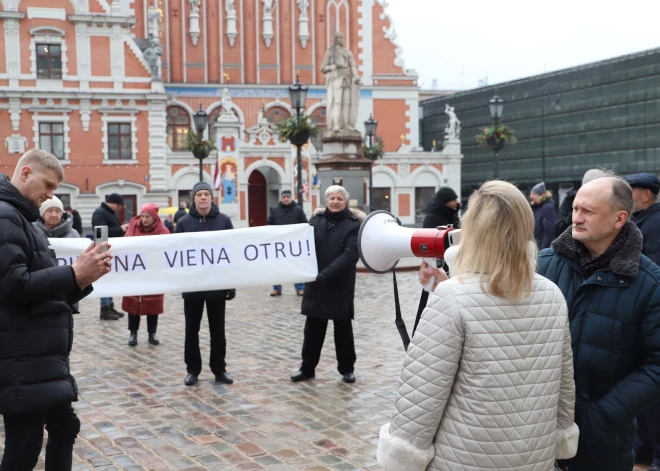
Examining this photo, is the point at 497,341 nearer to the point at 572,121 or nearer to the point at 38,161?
the point at 38,161

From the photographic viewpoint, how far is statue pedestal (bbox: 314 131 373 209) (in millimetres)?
20141

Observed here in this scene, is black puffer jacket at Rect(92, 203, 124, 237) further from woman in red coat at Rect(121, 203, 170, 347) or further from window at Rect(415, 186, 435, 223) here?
window at Rect(415, 186, 435, 223)

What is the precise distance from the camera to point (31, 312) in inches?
147

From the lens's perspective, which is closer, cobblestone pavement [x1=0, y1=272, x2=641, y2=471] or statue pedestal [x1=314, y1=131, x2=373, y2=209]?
cobblestone pavement [x1=0, y1=272, x2=641, y2=471]

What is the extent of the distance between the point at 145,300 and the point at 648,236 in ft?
20.0

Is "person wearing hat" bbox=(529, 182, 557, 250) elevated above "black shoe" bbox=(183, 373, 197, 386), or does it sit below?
above

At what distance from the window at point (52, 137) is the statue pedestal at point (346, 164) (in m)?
21.9

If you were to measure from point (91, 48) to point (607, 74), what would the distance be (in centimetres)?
3434

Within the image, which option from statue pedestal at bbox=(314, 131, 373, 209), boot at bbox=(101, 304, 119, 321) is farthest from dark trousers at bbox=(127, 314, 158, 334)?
statue pedestal at bbox=(314, 131, 373, 209)

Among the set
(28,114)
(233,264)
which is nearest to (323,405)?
(233,264)

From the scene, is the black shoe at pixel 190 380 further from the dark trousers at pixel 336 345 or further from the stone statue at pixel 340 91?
the stone statue at pixel 340 91

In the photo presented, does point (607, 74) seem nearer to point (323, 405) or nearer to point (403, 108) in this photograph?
point (403, 108)

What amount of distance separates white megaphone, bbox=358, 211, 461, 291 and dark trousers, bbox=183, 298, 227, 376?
3.65 m

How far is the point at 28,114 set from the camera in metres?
37.1
